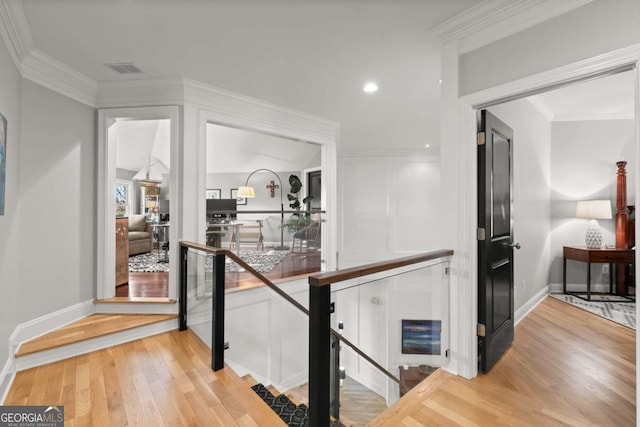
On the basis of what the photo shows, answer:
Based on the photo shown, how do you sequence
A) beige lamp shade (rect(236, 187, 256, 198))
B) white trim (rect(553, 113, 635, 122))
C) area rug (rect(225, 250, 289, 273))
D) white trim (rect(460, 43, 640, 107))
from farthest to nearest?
beige lamp shade (rect(236, 187, 256, 198)) → area rug (rect(225, 250, 289, 273)) → white trim (rect(553, 113, 635, 122)) → white trim (rect(460, 43, 640, 107))

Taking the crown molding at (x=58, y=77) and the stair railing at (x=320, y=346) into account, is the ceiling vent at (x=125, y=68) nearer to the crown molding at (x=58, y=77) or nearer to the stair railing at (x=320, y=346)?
the crown molding at (x=58, y=77)

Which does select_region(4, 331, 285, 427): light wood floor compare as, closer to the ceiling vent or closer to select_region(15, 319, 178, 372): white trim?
select_region(15, 319, 178, 372): white trim

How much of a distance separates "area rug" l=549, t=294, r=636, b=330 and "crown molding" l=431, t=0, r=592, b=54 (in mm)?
3111

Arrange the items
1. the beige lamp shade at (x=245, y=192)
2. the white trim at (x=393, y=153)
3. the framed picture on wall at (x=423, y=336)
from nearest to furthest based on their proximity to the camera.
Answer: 1. the framed picture on wall at (x=423, y=336)
2. the white trim at (x=393, y=153)
3. the beige lamp shade at (x=245, y=192)

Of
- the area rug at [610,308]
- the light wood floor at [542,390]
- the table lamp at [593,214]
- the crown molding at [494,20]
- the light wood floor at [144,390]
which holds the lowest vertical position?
the light wood floor at [144,390]

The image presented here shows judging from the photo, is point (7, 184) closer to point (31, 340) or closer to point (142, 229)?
point (31, 340)

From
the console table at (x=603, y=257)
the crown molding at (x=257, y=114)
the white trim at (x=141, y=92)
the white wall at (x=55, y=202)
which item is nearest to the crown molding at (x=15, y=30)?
the white wall at (x=55, y=202)

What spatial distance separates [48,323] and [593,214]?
621 centimetres

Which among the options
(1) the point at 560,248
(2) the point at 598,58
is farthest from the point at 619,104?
(2) the point at 598,58

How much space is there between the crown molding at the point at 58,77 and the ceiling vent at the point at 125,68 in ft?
1.27

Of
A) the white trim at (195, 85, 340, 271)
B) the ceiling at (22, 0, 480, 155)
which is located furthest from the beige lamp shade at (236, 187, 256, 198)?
the ceiling at (22, 0, 480, 155)

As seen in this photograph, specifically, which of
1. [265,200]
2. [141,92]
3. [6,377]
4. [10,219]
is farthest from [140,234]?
[6,377]

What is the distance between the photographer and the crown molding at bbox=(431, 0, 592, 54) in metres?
1.84

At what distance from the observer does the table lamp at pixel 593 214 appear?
4.06m
